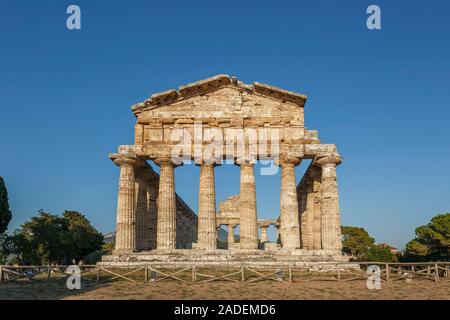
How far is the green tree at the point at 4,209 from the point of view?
126 feet

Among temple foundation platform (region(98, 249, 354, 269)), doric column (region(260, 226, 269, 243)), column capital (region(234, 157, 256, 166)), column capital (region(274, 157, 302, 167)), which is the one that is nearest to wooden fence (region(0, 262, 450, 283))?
temple foundation platform (region(98, 249, 354, 269))

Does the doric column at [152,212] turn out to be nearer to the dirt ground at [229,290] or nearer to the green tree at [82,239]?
the green tree at [82,239]

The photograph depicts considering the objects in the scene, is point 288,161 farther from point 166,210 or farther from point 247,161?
point 166,210

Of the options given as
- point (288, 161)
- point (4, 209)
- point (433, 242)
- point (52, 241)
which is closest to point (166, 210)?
point (288, 161)

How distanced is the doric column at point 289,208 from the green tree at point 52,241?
26128 mm

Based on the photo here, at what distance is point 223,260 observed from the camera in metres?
28.6

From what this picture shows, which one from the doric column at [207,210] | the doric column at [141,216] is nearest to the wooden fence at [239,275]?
the doric column at [207,210]

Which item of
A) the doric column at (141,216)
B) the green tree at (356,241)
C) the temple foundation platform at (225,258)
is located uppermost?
the doric column at (141,216)

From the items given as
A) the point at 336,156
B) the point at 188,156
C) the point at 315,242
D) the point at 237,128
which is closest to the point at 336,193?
the point at 336,156

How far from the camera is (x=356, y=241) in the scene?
64875mm

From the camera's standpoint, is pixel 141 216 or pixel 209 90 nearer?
pixel 209 90

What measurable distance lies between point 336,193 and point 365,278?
400 inches

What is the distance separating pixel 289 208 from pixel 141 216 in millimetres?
13333
